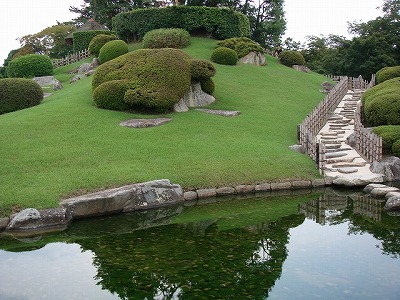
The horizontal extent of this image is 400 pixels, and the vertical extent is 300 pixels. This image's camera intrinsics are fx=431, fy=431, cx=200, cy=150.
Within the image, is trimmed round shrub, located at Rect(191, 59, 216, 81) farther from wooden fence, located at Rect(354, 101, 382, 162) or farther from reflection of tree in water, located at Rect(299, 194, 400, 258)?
reflection of tree in water, located at Rect(299, 194, 400, 258)

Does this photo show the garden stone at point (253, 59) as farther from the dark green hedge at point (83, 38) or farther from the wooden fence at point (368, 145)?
the wooden fence at point (368, 145)

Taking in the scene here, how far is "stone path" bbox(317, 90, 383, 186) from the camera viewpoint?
16.1 meters

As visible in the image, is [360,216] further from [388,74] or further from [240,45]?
[240,45]

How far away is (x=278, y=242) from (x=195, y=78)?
584 inches

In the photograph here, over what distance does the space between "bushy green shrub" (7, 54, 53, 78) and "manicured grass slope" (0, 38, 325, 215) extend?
555 inches

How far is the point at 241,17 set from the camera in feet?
139

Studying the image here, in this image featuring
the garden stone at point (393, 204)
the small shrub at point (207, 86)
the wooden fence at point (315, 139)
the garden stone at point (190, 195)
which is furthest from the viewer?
the small shrub at point (207, 86)

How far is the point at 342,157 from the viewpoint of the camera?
19391mm

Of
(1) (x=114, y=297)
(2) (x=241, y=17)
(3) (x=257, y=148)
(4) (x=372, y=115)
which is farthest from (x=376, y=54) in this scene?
(1) (x=114, y=297)

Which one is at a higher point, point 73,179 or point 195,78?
point 195,78

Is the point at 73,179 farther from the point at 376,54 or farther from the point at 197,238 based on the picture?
the point at 376,54

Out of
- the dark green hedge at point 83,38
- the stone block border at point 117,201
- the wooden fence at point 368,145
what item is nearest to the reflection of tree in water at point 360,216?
the stone block border at point 117,201

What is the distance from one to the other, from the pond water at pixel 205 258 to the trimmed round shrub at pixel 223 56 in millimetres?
23272

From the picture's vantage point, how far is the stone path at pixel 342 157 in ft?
52.9
